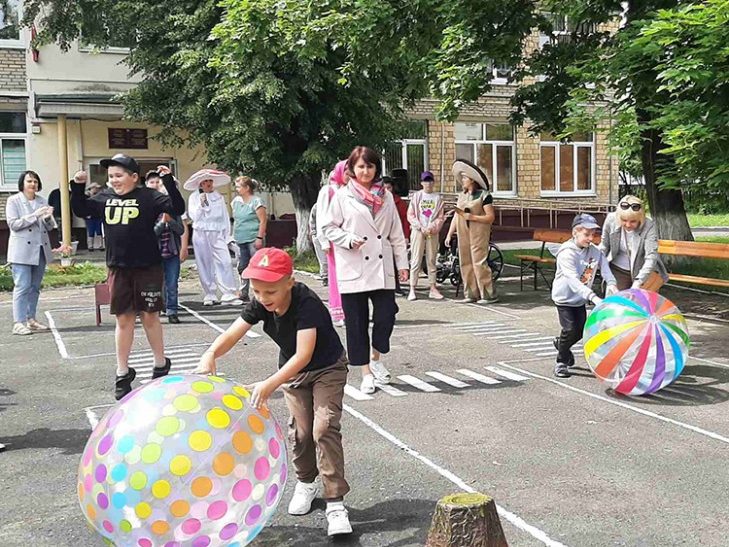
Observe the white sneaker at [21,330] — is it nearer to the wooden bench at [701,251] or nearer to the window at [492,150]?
the wooden bench at [701,251]

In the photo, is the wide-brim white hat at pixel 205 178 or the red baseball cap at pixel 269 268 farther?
the wide-brim white hat at pixel 205 178

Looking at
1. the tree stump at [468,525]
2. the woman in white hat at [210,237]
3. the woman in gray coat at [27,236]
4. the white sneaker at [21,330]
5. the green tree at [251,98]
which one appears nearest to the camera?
the tree stump at [468,525]

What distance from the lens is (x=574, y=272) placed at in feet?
23.5

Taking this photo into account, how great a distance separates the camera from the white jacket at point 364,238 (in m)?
6.61

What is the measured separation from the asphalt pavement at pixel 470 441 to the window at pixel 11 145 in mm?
14490

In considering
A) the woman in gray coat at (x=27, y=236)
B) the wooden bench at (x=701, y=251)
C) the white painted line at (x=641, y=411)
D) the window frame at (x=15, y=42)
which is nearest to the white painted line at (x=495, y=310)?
the wooden bench at (x=701, y=251)

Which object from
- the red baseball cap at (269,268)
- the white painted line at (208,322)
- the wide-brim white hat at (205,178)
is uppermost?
the wide-brim white hat at (205,178)

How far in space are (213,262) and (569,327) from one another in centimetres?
629

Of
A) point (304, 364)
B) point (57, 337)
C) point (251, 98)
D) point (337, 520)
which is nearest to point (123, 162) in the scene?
point (304, 364)

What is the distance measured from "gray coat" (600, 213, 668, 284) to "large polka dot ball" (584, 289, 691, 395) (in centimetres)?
137

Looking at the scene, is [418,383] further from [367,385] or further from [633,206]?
[633,206]

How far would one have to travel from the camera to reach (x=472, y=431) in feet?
18.9

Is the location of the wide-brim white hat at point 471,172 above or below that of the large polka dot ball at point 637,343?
above

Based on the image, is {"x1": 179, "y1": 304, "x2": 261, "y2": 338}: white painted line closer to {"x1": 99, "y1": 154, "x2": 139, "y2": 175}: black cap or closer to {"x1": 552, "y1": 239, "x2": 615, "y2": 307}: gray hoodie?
{"x1": 99, "y1": 154, "x2": 139, "y2": 175}: black cap
